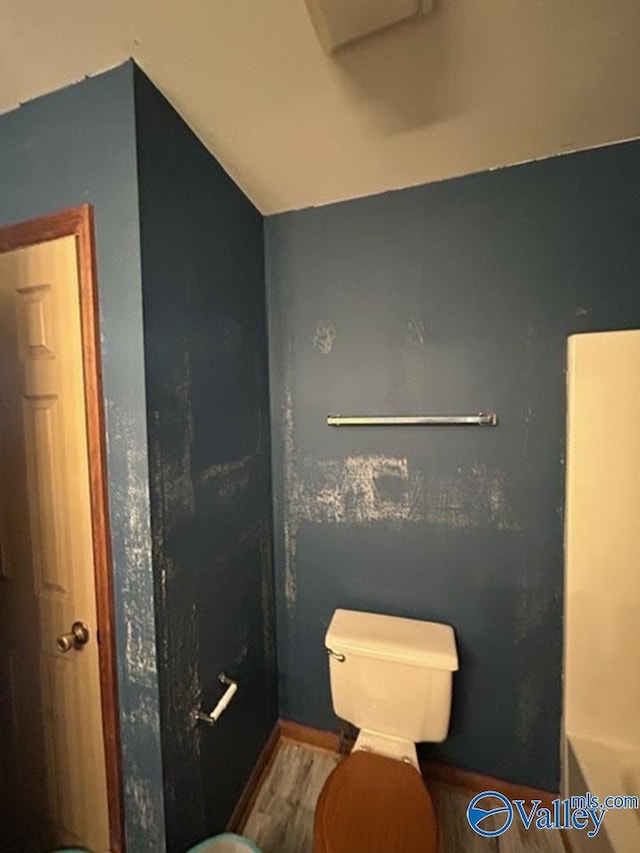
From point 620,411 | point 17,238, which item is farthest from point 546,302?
point 17,238

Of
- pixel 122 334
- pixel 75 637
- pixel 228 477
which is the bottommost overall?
pixel 75 637

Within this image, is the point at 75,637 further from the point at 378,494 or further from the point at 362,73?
the point at 362,73

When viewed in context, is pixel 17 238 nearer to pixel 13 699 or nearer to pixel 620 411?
pixel 13 699

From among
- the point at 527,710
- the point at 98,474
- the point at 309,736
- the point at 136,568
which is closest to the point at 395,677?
the point at 527,710

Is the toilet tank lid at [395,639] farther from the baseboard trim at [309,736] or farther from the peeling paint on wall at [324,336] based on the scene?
the peeling paint on wall at [324,336]

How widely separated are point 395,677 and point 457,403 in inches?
40.5

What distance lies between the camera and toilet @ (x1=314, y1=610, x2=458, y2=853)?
1.10m

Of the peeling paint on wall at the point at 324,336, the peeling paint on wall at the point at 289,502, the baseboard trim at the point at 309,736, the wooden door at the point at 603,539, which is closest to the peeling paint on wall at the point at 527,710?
the wooden door at the point at 603,539

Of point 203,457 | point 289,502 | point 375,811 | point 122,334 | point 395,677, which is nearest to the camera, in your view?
point 122,334

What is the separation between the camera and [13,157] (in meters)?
1.09

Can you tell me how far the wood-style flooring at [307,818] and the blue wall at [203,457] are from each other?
137 millimetres

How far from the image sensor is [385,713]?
140cm

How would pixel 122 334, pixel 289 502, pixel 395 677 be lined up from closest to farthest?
1. pixel 122 334
2. pixel 395 677
3. pixel 289 502
